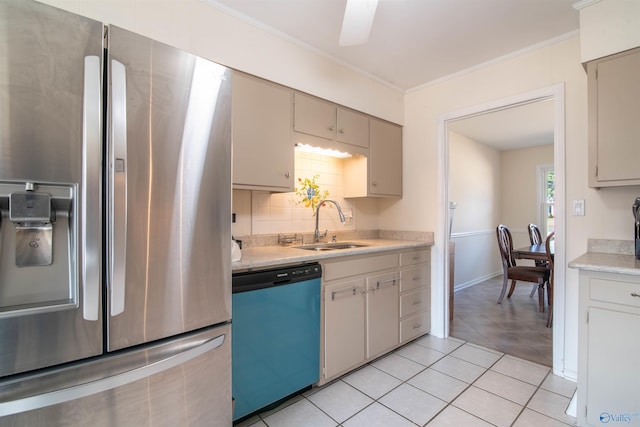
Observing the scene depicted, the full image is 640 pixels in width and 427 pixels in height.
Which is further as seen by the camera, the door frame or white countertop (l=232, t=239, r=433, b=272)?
the door frame

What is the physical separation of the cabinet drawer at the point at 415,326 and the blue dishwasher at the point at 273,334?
3.22 feet

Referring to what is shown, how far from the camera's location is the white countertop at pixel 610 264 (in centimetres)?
143

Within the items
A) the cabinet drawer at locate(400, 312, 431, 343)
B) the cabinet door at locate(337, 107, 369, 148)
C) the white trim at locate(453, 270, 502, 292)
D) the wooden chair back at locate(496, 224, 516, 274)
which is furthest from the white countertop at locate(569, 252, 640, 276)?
the white trim at locate(453, 270, 502, 292)

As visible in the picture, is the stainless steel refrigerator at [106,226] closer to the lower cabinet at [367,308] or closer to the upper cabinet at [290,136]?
the upper cabinet at [290,136]

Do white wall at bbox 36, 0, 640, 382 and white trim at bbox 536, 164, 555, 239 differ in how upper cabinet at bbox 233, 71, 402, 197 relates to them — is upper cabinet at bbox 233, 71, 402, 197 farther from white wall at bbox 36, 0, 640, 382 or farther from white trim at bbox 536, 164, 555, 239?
white trim at bbox 536, 164, 555, 239

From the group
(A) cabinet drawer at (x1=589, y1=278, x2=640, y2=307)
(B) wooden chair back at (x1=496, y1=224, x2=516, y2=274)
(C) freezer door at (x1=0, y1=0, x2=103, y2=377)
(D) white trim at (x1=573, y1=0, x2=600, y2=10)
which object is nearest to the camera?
(C) freezer door at (x1=0, y1=0, x2=103, y2=377)

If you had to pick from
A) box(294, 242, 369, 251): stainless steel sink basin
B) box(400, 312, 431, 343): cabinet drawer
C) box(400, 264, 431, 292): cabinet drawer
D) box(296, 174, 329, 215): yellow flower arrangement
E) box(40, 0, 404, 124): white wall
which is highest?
box(40, 0, 404, 124): white wall

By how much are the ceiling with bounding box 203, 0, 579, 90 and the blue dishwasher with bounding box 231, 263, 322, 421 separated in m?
1.65

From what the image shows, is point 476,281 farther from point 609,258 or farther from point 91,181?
point 91,181

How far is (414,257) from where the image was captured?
2.69 meters

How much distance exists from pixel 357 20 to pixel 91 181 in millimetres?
1275

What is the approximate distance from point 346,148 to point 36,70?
Result: 2.02 m

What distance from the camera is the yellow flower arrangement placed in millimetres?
2605

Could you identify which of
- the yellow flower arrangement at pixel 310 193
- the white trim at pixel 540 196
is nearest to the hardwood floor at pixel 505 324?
the white trim at pixel 540 196
